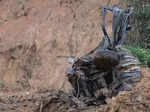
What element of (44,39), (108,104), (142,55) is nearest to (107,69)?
(108,104)

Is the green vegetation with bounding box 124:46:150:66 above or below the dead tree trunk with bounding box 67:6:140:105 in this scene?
below

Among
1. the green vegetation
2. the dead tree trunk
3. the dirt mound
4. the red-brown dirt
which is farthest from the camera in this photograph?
the red-brown dirt

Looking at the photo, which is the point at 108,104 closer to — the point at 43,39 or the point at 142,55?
the point at 142,55

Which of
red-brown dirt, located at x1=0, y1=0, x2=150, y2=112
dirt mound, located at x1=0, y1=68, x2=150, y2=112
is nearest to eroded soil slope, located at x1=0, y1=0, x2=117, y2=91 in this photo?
red-brown dirt, located at x1=0, y1=0, x2=150, y2=112

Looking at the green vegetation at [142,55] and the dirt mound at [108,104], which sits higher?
the dirt mound at [108,104]

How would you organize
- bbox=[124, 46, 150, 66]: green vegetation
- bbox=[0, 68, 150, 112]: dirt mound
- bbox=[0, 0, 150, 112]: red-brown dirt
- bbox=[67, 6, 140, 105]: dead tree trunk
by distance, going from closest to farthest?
bbox=[0, 68, 150, 112]: dirt mound
bbox=[67, 6, 140, 105]: dead tree trunk
bbox=[124, 46, 150, 66]: green vegetation
bbox=[0, 0, 150, 112]: red-brown dirt

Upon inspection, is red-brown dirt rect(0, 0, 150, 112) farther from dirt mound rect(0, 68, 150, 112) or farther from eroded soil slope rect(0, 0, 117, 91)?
dirt mound rect(0, 68, 150, 112)

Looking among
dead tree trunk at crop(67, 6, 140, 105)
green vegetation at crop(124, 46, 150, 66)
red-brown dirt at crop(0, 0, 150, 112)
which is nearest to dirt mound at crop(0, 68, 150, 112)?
dead tree trunk at crop(67, 6, 140, 105)

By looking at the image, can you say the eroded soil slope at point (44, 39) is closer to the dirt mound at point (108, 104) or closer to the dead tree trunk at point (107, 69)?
the dead tree trunk at point (107, 69)

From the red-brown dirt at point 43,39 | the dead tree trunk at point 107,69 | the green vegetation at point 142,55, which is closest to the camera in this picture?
the dead tree trunk at point 107,69

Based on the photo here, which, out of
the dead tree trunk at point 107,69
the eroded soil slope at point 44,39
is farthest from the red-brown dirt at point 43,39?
the dead tree trunk at point 107,69

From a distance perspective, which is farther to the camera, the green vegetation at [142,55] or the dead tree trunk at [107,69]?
the green vegetation at [142,55]

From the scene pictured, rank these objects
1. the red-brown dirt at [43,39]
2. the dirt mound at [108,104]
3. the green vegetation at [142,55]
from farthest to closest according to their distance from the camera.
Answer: the red-brown dirt at [43,39]
the green vegetation at [142,55]
the dirt mound at [108,104]

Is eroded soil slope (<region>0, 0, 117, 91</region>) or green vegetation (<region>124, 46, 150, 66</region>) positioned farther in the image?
eroded soil slope (<region>0, 0, 117, 91</region>)
